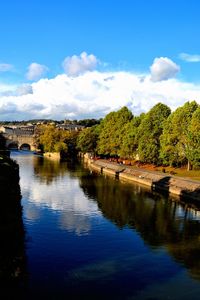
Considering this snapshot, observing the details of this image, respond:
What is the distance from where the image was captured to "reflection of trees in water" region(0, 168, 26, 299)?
31688 millimetres

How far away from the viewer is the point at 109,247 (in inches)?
1743

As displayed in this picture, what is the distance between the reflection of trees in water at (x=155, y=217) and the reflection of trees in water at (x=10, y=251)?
45.7ft

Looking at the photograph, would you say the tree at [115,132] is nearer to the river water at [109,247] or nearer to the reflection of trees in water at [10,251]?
the river water at [109,247]

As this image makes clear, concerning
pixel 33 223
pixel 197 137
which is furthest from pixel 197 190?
pixel 33 223

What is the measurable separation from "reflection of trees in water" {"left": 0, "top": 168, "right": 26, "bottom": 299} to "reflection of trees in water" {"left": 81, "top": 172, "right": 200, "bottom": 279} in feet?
45.7

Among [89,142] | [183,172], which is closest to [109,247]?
[183,172]

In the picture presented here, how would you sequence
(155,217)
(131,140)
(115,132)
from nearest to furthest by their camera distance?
(155,217), (131,140), (115,132)

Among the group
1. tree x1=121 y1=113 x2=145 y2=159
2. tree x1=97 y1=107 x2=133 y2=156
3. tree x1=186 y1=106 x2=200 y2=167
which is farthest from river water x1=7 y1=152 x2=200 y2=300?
tree x1=97 y1=107 x2=133 y2=156

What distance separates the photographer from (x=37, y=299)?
30.1 m

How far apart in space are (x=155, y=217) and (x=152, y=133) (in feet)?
197

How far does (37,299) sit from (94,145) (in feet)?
507

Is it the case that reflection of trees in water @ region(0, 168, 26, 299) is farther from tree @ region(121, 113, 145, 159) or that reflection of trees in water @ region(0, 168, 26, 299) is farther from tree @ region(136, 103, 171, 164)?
tree @ region(121, 113, 145, 159)

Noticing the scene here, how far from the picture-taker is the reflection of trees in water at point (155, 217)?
44.8m

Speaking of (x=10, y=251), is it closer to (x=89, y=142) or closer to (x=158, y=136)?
(x=158, y=136)
